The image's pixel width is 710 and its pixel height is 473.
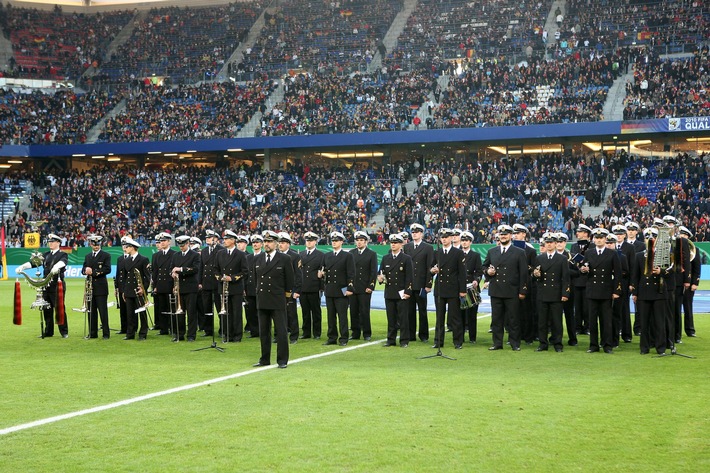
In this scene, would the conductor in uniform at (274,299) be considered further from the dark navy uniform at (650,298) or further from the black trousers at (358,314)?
the dark navy uniform at (650,298)

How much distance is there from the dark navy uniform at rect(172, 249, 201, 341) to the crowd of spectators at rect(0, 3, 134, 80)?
4611 centimetres

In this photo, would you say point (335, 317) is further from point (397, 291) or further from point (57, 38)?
point (57, 38)

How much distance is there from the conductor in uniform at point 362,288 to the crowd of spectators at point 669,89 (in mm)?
28573

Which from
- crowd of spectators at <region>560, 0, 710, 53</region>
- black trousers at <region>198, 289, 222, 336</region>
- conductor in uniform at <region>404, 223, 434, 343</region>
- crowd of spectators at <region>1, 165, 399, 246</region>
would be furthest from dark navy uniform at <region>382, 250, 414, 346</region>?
crowd of spectators at <region>560, 0, 710, 53</region>

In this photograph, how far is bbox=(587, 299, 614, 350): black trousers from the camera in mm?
14148

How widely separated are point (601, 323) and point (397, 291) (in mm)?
3664

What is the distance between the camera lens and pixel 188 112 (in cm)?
5116

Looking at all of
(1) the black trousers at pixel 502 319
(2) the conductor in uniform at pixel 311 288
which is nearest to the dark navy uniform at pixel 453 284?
(1) the black trousers at pixel 502 319

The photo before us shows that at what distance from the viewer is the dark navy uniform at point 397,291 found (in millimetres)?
15438

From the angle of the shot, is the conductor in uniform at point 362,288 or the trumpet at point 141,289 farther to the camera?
the trumpet at point 141,289

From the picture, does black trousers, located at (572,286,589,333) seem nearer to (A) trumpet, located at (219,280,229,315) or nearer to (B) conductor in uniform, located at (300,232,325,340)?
(B) conductor in uniform, located at (300,232,325,340)

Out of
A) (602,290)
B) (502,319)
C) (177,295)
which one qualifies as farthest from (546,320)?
(177,295)

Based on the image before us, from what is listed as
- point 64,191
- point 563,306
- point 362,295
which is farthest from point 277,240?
point 64,191

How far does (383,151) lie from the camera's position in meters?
47.9
